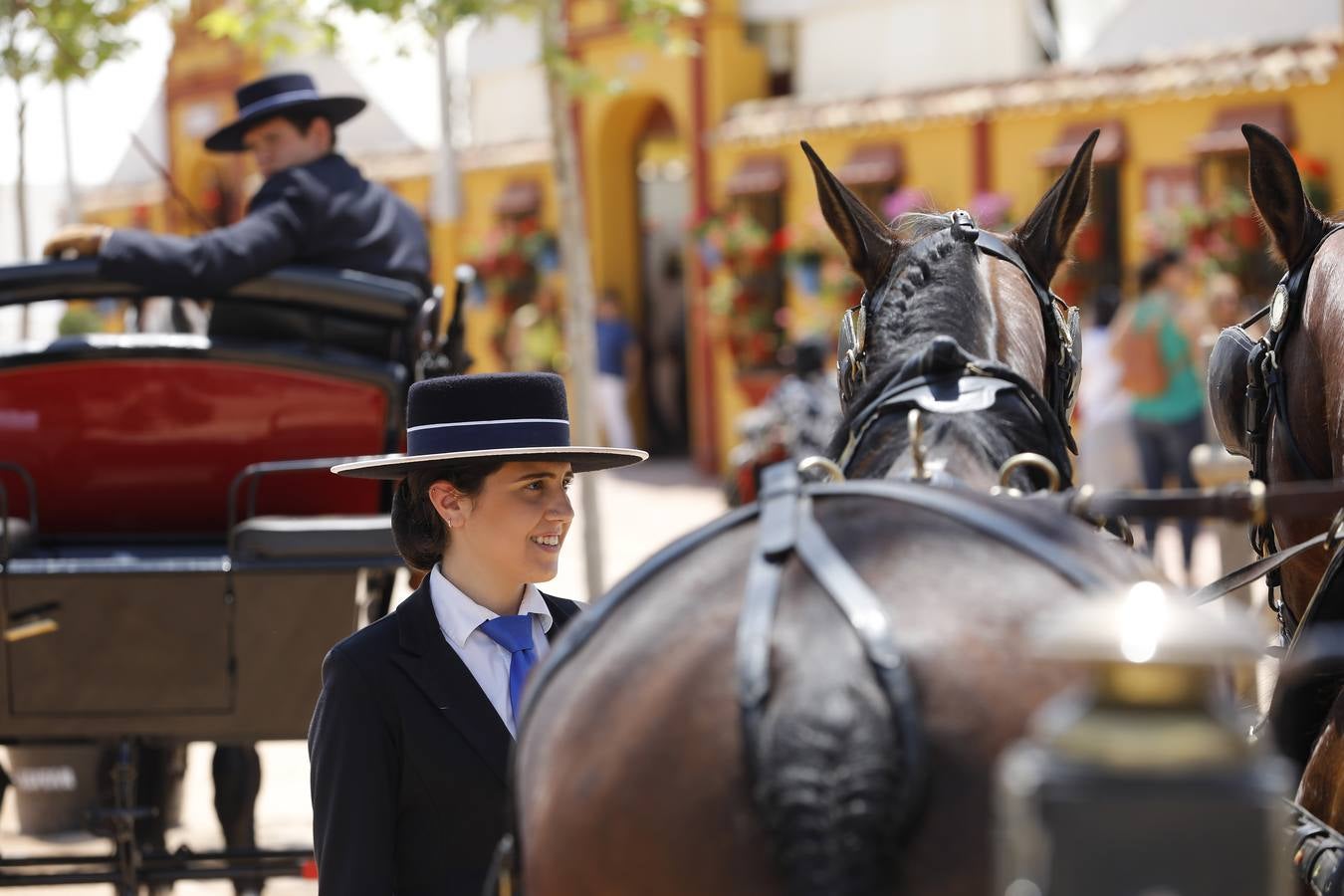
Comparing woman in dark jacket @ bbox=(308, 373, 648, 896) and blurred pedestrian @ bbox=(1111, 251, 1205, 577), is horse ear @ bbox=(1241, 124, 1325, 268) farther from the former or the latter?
blurred pedestrian @ bbox=(1111, 251, 1205, 577)

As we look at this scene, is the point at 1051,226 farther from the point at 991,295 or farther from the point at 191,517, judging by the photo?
the point at 191,517

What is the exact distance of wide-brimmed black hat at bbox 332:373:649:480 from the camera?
2889 millimetres

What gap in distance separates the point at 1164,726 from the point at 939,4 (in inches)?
635

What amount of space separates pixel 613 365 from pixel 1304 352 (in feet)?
53.3

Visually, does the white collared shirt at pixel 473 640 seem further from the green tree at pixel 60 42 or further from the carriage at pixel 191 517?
the green tree at pixel 60 42

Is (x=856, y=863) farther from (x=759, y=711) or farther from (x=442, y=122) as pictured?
(x=442, y=122)

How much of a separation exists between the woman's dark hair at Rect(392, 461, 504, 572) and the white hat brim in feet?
0.09

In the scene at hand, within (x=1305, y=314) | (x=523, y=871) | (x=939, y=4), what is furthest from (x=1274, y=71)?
(x=523, y=871)

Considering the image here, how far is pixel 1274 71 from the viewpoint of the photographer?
518 inches

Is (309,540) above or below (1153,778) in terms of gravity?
above

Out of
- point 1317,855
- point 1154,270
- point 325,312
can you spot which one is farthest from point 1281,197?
point 1154,270

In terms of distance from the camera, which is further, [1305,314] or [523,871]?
[1305,314]

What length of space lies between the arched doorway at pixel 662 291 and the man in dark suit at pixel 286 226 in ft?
46.7

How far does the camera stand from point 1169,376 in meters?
10.3
